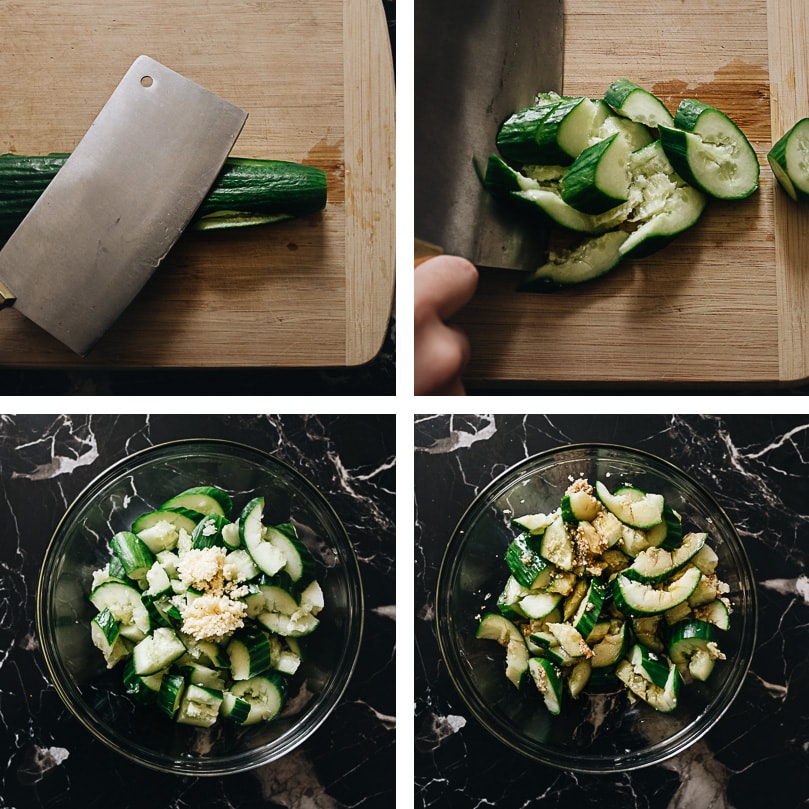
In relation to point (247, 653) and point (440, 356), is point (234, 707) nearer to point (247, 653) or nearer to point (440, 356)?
point (247, 653)

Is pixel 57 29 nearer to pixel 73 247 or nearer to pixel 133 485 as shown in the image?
pixel 73 247

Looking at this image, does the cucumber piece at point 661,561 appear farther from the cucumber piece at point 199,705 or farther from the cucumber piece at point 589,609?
the cucumber piece at point 199,705

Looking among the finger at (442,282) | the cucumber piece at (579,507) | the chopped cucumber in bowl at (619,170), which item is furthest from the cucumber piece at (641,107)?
the cucumber piece at (579,507)

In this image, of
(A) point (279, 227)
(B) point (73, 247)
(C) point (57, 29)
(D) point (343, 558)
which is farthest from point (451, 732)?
(C) point (57, 29)

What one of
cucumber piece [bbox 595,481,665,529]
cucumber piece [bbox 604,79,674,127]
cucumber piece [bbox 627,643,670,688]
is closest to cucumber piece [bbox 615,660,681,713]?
cucumber piece [bbox 627,643,670,688]

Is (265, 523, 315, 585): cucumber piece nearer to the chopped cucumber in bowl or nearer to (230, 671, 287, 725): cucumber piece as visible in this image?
(230, 671, 287, 725): cucumber piece

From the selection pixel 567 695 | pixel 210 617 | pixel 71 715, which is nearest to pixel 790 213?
pixel 567 695
